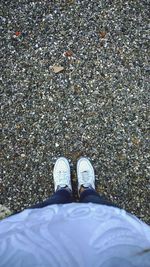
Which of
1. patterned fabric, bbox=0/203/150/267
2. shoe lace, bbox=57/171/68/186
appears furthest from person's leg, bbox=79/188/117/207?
patterned fabric, bbox=0/203/150/267

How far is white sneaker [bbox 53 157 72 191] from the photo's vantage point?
9.15 feet

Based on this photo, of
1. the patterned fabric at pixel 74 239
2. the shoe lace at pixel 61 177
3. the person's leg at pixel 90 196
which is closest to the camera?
the patterned fabric at pixel 74 239

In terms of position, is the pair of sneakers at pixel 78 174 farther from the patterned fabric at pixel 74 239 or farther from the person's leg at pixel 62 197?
the patterned fabric at pixel 74 239

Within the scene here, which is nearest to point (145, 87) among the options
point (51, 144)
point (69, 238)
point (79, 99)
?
point (79, 99)

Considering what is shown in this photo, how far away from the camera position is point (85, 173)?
2.81 metres

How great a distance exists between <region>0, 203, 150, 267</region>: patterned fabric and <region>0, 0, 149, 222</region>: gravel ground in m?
0.76

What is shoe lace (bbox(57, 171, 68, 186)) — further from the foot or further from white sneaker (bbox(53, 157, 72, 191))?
the foot

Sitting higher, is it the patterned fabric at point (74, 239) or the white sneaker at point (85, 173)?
the white sneaker at point (85, 173)

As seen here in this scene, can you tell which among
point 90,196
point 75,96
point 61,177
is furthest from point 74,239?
point 75,96

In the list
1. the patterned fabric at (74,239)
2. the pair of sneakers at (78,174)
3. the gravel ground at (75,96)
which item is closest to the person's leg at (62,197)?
the pair of sneakers at (78,174)

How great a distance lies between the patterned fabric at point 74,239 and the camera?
1.67 m

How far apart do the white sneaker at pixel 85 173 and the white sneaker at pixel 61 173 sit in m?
0.08

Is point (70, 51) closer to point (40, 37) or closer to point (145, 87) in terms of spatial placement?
point (40, 37)

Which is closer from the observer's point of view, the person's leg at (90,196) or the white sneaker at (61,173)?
the person's leg at (90,196)
